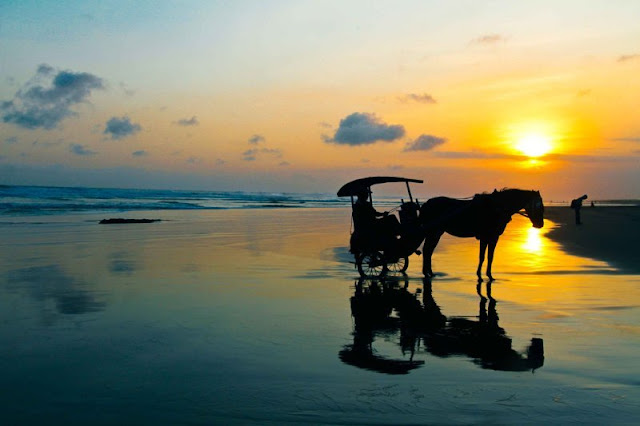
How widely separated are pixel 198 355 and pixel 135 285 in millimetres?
5989

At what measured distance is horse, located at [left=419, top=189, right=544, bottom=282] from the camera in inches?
565

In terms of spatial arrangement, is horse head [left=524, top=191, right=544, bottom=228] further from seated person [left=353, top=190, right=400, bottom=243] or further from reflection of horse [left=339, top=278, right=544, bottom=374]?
reflection of horse [left=339, top=278, right=544, bottom=374]

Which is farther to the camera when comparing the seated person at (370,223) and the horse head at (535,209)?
the horse head at (535,209)

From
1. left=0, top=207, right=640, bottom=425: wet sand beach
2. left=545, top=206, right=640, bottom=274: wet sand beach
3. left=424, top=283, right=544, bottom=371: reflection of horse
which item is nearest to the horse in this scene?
left=0, top=207, right=640, bottom=425: wet sand beach

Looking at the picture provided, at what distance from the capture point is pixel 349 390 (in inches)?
229

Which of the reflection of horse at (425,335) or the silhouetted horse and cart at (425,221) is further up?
the silhouetted horse and cart at (425,221)

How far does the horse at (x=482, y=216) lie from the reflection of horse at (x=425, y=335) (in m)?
3.00

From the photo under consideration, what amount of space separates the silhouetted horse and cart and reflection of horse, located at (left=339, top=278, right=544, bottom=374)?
2.54 m

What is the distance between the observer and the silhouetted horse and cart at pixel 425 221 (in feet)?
46.2

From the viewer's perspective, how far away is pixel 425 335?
27.0 ft

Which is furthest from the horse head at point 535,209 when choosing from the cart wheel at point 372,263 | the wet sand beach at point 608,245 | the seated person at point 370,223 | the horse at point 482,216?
the cart wheel at point 372,263

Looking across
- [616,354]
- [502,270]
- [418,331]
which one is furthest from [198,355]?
[502,270]

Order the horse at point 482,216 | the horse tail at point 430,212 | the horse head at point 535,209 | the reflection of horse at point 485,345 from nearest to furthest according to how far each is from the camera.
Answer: the reflection of horse at point 485,345 < the horse at point 482,216 < the horse head at point 535,209 < the horse tail at point 430,212

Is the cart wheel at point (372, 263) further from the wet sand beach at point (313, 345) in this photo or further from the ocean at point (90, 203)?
the ocean at point (90, 203)
